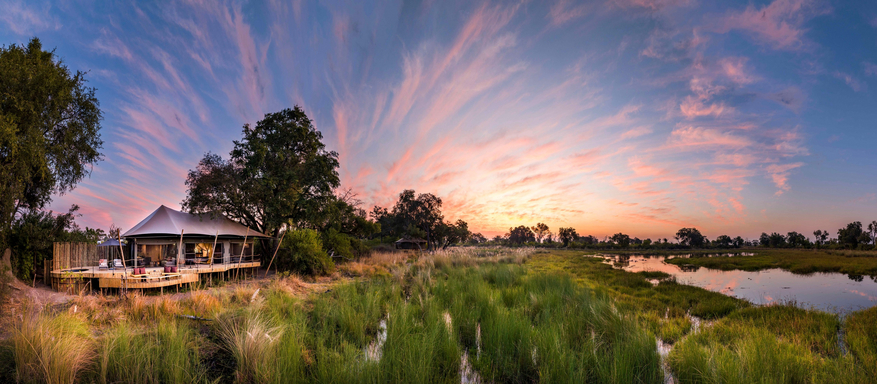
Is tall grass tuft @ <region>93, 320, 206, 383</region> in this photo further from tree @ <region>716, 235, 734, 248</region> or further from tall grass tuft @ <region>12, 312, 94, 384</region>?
tree @ <region>716, 235, 734, 248</region>

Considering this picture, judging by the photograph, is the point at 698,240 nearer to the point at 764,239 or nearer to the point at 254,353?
the point at 764,239

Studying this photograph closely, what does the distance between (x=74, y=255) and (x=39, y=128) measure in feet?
20.3

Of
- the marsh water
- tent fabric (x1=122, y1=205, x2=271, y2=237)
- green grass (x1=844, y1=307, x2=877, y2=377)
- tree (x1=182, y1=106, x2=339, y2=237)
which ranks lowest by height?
the marsh water

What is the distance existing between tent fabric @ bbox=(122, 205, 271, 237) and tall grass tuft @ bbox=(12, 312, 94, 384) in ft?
50.7

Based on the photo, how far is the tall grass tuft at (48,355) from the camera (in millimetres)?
4195

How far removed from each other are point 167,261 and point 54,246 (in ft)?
22.1

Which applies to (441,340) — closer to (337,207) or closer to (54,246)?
(54,246)

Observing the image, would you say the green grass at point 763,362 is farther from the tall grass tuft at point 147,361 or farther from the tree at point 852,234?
the tree at point 852,234

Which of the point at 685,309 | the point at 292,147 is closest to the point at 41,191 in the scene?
the point at 292,147

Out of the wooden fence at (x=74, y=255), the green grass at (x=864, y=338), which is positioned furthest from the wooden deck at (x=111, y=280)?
the green grass at (x=864, y=338)

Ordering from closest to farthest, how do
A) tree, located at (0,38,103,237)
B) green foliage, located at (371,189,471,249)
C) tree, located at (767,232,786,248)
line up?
1. tree, located at (0,38,103,237)
2. green foliage, located at (371,189,471,249)
3. tree, located at (767,232,786,248)

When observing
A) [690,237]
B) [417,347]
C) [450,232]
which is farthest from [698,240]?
[417,347]

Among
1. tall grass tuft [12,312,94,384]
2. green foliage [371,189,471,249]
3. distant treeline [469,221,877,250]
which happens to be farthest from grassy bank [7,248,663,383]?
distant treeline [469,221,877,250]

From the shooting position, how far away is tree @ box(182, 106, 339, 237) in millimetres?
21375
